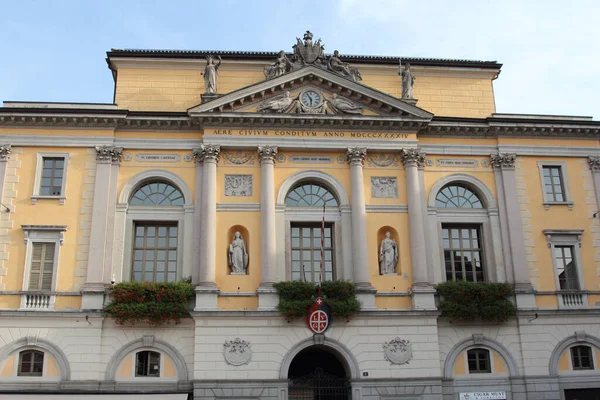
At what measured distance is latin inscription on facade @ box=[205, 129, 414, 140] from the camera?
2762 cm

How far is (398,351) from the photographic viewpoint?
25.3 m

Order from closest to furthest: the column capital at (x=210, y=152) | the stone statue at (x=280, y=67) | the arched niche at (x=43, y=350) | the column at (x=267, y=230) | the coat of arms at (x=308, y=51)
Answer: the arched niche at (x=43, y=350), the column at (x=267, y=230), the column capital at (x=210, y=152), the stone statue at (x=280, y=67), the coat of arms at (x=308, y=51)

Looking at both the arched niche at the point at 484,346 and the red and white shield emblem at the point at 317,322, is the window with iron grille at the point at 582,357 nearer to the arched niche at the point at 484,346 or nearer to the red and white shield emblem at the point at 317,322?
the arched niche at the point at 484,346

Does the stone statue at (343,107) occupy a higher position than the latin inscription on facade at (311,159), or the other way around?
the stone statue at (343,107)

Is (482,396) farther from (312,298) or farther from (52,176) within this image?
(52,176)

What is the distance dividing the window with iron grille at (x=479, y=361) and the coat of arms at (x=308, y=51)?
1438 centimetres

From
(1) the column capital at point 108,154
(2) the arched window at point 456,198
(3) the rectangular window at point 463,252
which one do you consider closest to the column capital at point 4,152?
(1) the column capital at point 108,154

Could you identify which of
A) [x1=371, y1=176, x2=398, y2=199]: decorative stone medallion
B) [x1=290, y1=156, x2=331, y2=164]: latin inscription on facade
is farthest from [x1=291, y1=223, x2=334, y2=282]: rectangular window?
[x1=290, y1=156, x2=331, y2=164]: latin inscription on facade

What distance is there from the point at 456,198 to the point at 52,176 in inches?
697

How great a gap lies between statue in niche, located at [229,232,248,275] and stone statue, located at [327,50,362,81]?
8.92 meters

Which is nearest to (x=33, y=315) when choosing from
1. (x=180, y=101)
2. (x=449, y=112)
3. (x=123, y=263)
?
(x=123, y=263)

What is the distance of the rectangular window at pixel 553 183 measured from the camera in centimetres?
2886

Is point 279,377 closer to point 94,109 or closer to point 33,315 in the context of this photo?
point 33,315

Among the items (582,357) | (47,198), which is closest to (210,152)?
(47,198)
